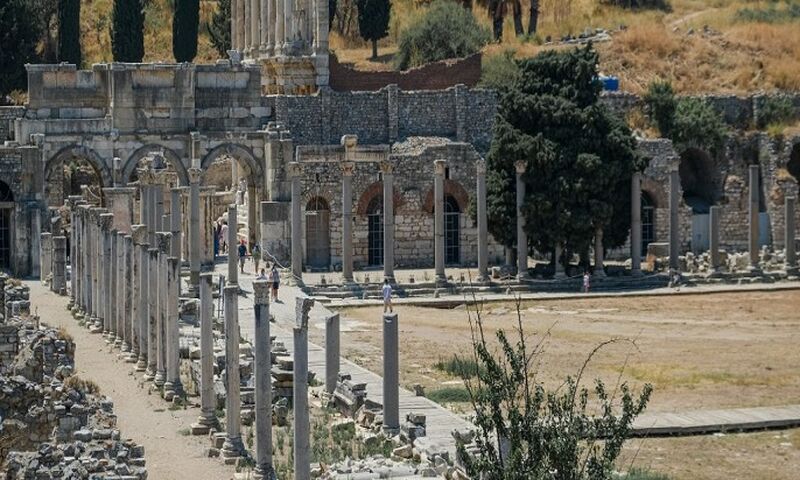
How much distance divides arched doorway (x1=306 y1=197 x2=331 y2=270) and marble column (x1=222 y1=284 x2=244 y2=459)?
111 ft

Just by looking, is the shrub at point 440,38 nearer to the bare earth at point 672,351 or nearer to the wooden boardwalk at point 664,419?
the bare earth at point 672,351

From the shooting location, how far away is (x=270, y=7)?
73.9m

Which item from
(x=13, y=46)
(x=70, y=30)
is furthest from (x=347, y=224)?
(x=13, y=46)

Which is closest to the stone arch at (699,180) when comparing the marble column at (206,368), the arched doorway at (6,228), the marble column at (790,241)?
the marble column at (790,241)

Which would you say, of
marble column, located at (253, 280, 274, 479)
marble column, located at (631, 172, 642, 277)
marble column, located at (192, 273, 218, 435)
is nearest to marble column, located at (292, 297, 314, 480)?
marble column, located at (253, 280, 274, 479)

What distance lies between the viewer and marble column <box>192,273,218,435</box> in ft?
112

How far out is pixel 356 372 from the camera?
4084cm

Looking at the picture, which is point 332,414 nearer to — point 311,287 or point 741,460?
point 741,460

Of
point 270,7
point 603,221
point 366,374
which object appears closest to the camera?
point 366,374

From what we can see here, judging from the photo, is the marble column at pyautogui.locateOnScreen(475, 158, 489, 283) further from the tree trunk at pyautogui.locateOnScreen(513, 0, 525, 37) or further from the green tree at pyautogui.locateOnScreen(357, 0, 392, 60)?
the tree trunk at pyautogui.locateOnScreen(513, 0, 525, 37)

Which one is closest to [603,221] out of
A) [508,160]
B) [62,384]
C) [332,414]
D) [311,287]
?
[508,160]

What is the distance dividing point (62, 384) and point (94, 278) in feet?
54.4

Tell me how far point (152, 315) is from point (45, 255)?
19974mm

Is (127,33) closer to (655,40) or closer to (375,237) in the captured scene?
(375,237)
